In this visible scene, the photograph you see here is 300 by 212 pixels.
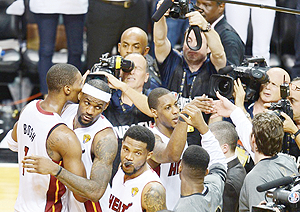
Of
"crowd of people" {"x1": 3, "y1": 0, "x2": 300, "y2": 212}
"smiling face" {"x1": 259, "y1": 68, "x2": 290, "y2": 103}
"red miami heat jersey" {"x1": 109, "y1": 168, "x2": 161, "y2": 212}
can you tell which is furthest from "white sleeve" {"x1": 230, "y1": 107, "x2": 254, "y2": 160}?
"red miami heat jersey" {"x1": 109, "y1": 168, "x2": 161, "y2": 212}

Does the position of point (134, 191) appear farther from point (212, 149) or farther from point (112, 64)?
point (112, 64)

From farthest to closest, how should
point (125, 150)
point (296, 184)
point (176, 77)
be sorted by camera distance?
point (176, 77), point (125, 150), point (296, 184)

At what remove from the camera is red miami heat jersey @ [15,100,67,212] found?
13.6 feet

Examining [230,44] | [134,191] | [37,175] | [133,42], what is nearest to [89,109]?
[37,175]

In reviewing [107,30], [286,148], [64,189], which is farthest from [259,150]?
[107,30]

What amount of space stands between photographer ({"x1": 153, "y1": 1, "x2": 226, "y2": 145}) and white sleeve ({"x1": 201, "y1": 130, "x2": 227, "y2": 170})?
3.43ft

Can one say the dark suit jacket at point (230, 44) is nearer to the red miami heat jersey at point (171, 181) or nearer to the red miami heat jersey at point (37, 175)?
the red miami heat jersey at point (171, 181)

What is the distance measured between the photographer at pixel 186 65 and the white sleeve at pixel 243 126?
0.62m

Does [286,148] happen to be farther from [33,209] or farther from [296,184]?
[33,209]

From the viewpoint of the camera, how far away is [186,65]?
545 cm

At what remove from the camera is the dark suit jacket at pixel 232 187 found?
14.6 feet

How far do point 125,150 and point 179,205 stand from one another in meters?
0.68

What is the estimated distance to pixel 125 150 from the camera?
4184 mm

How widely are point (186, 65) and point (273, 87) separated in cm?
76
